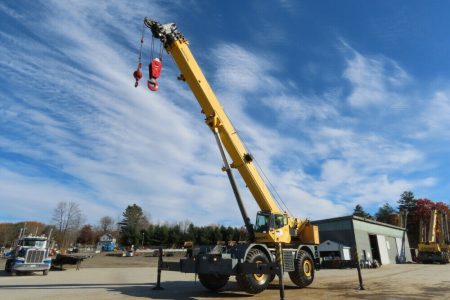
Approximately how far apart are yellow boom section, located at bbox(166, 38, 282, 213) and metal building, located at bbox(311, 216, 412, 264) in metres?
25.6

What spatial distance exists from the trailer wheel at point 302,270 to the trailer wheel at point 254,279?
1.86 m

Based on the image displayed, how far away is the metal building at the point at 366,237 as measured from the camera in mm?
37938

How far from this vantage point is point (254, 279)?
1165cm

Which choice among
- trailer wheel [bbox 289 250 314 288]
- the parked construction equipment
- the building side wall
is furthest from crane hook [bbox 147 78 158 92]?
the parked construction equipment

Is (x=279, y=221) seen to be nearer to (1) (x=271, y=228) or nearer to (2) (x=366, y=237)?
(1) (x=271, y=228)

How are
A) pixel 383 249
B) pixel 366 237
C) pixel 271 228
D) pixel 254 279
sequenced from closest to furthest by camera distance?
pixel 254 279 < pixel 271 228 < pixel 366 237 < pixel 383 249

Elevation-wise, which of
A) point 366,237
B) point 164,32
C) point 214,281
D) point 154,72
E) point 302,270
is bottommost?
point 214,281

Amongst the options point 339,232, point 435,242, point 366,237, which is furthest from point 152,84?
point 435,242

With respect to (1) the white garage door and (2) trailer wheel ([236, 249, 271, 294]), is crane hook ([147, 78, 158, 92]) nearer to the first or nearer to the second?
(2) trailer wheel ([236, 249, 271, 294])

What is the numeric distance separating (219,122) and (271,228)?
15.4 feet

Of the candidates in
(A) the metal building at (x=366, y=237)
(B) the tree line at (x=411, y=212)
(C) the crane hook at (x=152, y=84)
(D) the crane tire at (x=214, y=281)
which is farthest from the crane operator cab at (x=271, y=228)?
(B) the tree line at (x=411, y=212)

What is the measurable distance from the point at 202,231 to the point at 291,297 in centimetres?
6383

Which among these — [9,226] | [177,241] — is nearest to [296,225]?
[177,241]

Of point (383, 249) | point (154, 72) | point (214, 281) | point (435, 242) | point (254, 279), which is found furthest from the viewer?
point (383, 249)
